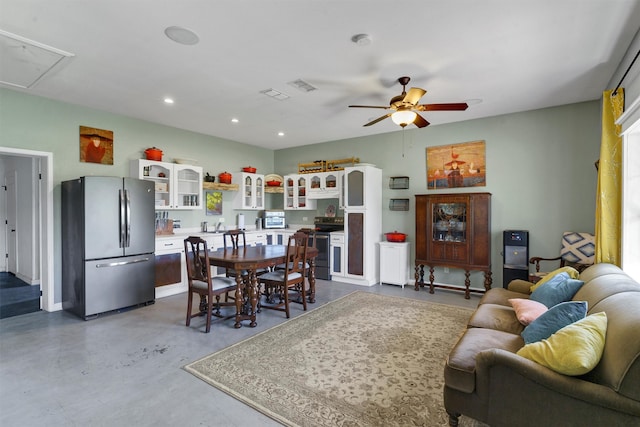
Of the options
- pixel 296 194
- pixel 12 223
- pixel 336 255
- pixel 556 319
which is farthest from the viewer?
pixel 296 194

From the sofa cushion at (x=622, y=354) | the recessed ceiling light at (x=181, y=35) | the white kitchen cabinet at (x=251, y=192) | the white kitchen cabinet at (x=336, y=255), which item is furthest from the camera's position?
the white kitchen cabinet at (x=251, y=192)

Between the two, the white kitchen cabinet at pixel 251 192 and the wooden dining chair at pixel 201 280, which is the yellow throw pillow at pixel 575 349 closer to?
the wooden dining chair at pixel 201 280

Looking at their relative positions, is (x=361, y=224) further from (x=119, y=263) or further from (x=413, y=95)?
(x=119, y=263)

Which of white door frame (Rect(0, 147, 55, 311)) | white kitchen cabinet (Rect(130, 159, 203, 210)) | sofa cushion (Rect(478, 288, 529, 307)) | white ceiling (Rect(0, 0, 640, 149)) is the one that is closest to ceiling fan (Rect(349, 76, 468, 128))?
white ceiling (Rect(0, 0, 640, 149))

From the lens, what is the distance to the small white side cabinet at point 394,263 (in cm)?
561

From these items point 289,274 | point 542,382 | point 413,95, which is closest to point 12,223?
point 289,274

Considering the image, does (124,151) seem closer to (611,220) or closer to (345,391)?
(345,391)

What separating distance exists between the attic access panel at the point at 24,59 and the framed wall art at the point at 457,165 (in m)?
5.10

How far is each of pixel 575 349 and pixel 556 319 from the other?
448 mm

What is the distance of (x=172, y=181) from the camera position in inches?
211

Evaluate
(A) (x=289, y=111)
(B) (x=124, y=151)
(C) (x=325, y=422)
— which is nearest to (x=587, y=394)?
(C) (x=325, y=422)

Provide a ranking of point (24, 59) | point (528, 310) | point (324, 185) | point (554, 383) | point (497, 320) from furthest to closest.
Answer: point (324, 185)
point (24, 59)
point (497, 320)
point (528, 310)
point (554, 383)

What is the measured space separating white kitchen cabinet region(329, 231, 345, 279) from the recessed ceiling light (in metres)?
4.10

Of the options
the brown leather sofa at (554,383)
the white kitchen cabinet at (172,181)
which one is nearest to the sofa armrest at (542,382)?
Answer: the brown leather sofa at (554,383)
